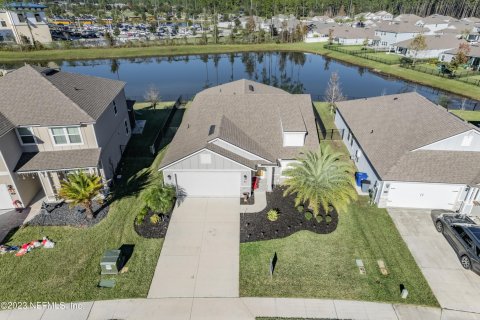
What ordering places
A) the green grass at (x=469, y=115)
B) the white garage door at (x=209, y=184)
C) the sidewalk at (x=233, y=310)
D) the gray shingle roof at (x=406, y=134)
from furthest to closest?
the green grass at (x=469, y=115), the white garage door at (x=209, y=184), the gray shingle roof at (x=406, y=134), the sidewalk at (x=233, y=310)

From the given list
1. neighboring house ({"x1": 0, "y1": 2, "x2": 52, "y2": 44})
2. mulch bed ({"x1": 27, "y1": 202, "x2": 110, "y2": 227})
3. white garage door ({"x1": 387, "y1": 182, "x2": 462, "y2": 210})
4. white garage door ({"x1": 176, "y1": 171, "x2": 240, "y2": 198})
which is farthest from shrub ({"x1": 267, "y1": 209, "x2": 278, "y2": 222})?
neighboring house ({"x1": 0, "y1": 2, "x2": 52, "y2": 44})

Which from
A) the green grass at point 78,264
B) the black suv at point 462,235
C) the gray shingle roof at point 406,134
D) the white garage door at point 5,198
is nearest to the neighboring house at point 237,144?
the green grass at point 78,264

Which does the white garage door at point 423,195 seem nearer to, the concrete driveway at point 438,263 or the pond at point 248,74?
the concrete driveway at point 438,263

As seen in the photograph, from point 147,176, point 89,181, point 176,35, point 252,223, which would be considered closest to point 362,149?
point 252,223

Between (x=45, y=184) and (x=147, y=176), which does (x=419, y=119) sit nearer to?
(x=147, y=176)

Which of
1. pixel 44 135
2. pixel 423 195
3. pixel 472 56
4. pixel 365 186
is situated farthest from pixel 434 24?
pixel 44 135

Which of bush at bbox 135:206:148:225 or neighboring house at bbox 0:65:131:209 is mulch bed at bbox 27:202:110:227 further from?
bush at bbox 135:206:148:225

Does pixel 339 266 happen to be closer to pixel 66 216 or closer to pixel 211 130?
pixel 211 130
